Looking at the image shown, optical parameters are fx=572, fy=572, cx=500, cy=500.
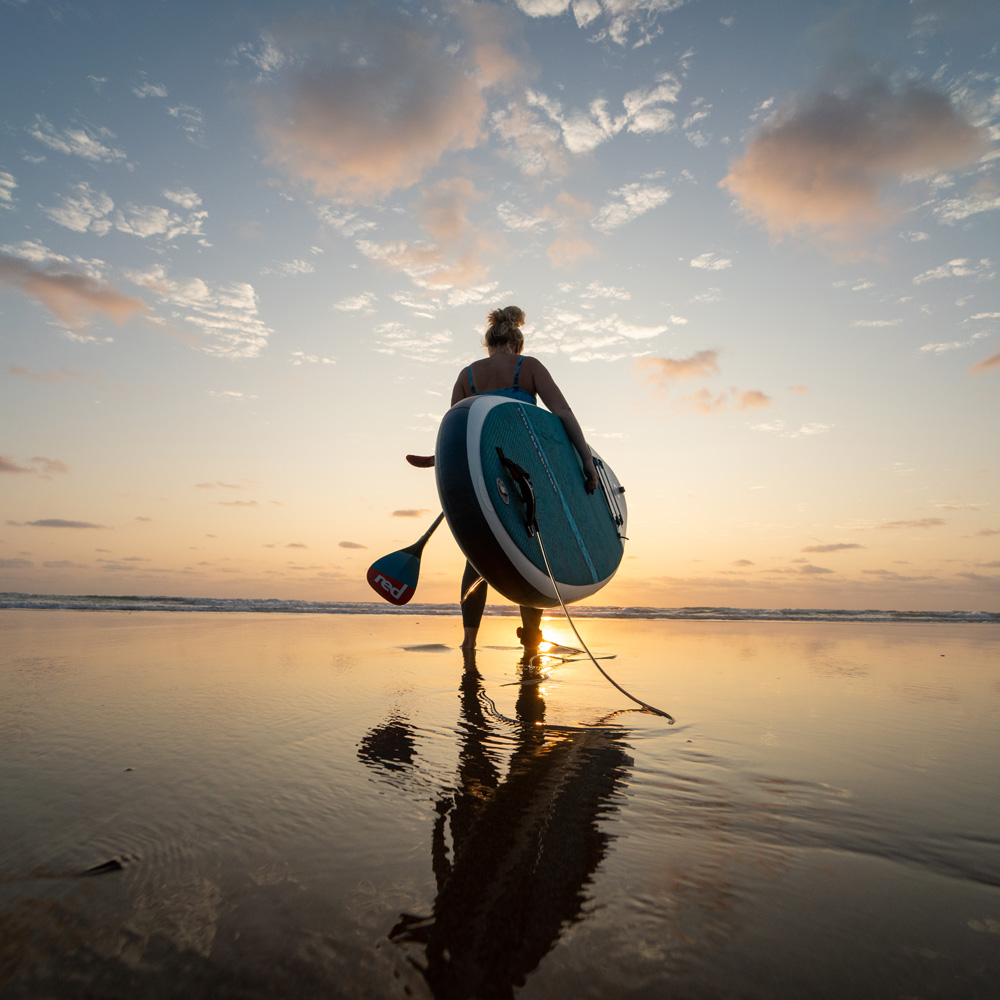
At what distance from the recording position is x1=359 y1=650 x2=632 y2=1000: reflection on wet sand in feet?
2.92

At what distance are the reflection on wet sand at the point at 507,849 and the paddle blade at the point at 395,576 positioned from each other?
2.42m

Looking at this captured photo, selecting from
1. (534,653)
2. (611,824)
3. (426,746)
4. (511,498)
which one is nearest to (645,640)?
(534,653)

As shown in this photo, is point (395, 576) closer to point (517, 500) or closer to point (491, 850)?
point (517, 500)

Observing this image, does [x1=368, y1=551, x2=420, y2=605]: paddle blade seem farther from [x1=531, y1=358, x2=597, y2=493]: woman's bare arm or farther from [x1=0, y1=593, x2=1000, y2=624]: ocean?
[x1=0, y1=593, x2=1000, y2=624]: ocean

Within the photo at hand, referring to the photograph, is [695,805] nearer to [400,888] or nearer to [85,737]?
[400,888]

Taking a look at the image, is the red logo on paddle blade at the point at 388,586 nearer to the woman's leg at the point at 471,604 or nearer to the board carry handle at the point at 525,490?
the woman's leg at the point at 471,604

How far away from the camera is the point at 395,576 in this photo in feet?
16.1

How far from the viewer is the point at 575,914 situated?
1.02m

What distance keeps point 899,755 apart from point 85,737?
10.3 feet

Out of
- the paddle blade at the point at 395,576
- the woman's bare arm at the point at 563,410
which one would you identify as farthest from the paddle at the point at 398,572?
the woman's bare arm at the point at 563,410

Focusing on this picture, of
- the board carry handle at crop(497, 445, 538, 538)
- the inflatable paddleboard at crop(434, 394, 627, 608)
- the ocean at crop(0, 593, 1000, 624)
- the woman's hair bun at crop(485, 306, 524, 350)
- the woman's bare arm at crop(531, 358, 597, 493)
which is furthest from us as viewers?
the ocean at crop(0, 593, 1000, 624)

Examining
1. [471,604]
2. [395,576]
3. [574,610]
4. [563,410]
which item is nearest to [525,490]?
[563,410]

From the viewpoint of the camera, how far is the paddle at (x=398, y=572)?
15.9ft

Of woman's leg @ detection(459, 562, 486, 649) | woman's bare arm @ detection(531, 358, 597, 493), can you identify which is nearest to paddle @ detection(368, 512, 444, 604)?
woman's leg @ detection(459, 562, 486, 649)
